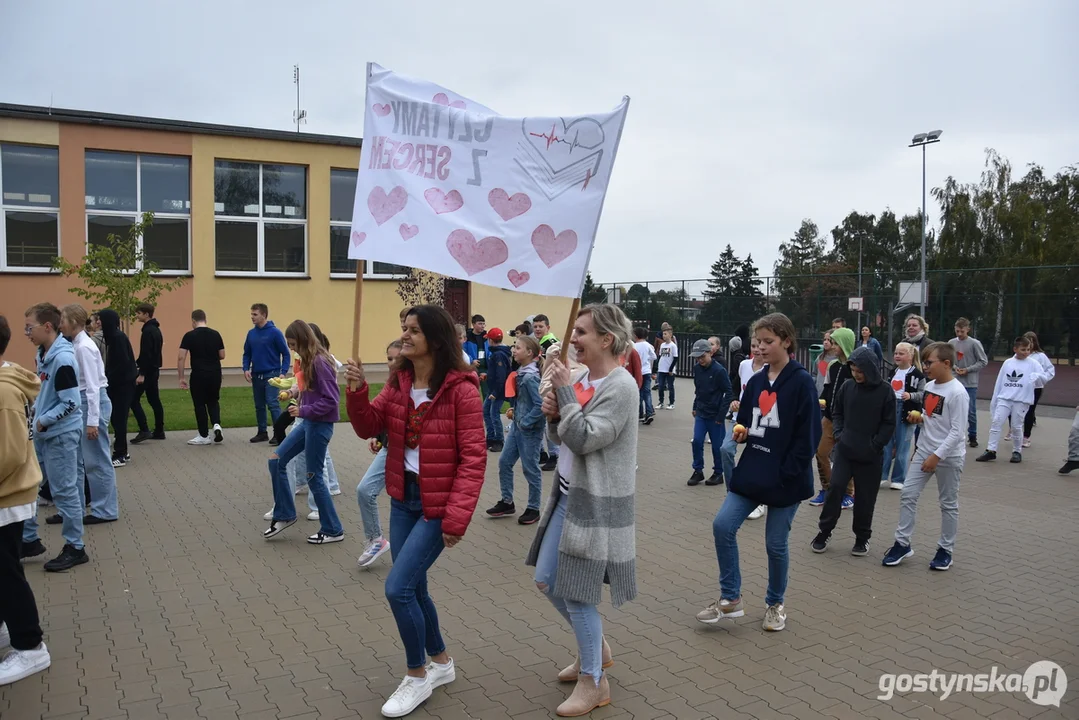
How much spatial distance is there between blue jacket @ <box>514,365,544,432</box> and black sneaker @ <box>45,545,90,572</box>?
12.9ft

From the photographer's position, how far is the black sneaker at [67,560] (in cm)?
652

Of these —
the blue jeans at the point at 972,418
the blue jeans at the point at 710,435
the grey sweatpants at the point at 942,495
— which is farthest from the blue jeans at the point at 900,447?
the blue jeans at the point at 972,418

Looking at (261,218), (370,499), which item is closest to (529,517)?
(370,499)

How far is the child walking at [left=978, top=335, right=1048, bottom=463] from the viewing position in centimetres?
A: 1229

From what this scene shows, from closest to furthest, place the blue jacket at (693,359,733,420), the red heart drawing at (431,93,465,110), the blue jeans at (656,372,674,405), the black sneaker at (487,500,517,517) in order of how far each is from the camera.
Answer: the red heart drawing at (431,93,465,110), the black sneaker at (487,500,517,517), the blue jacket at (693,359,733,420), the blue jeans at (656,372,674,405)

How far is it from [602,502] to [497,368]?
7781 mm

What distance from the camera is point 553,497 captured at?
4.48 m

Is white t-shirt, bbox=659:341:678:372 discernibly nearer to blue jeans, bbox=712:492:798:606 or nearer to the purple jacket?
the purple jacket

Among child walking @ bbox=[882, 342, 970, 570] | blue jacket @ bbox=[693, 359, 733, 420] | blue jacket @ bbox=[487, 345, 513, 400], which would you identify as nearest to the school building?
blue jacket @ bbox=[487, 345, 513, 400]

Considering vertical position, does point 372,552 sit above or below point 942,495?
below

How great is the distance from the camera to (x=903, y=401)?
31.8 feet

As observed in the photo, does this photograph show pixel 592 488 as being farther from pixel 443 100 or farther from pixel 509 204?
pixel 443 100

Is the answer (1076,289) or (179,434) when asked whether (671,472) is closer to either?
(179,434)

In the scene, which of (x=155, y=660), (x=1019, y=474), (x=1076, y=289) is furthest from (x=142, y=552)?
(x=1076, y=289)
